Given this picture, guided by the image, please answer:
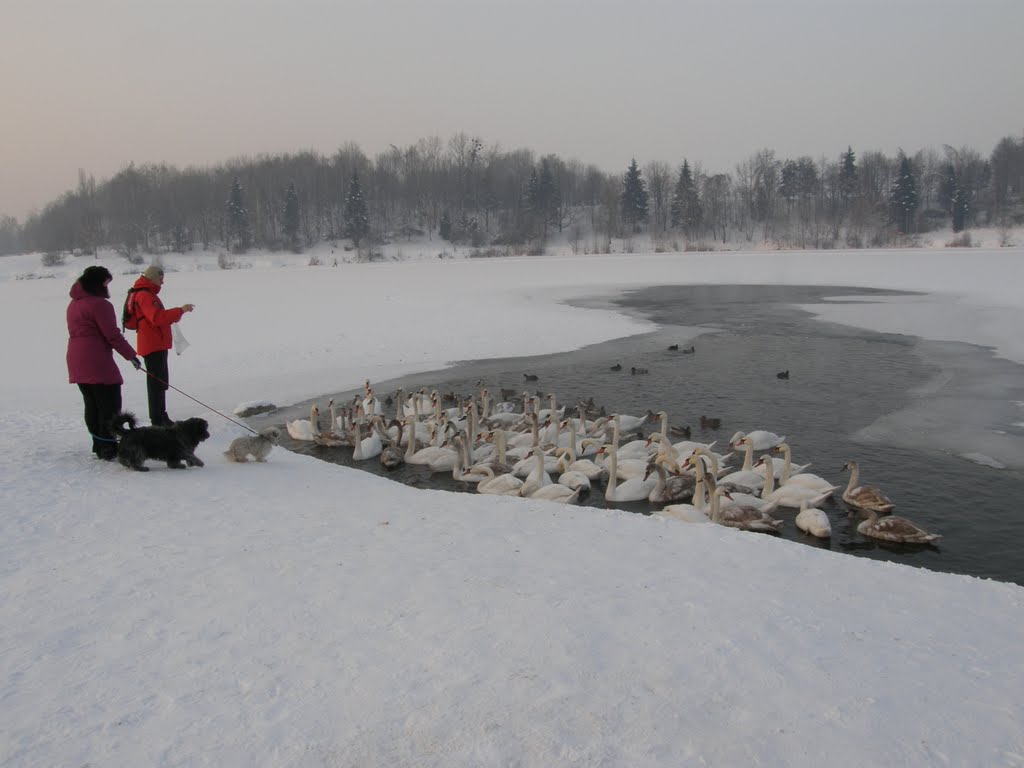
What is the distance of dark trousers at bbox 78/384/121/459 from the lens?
6838mm

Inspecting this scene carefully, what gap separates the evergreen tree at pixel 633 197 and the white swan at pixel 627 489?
7323cm

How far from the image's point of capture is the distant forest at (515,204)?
72875 millimetres

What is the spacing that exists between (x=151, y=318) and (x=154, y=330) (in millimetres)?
201

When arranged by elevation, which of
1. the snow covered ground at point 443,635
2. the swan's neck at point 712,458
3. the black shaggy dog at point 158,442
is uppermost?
the black shaggy dog at point 158,442

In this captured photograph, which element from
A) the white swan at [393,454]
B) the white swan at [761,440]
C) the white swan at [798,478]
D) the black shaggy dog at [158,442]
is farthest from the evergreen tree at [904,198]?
the black shaggy dog at [158,442]

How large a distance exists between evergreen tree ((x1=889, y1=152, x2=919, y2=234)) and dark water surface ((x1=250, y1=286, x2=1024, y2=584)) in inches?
2207

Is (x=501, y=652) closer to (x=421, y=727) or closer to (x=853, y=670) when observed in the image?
(x=421, y=727)

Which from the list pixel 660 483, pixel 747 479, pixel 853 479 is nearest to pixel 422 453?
pixel 660 483

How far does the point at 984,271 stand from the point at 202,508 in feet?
121

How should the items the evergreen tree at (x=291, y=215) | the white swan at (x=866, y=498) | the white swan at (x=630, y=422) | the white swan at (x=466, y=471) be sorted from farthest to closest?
1. the evergreen tree at (x=291, y=215)
2. the white swan at (x=630, y=422)
3. the white swan at (x=466, y=471)
4. the white swan at (x=866, y=498)

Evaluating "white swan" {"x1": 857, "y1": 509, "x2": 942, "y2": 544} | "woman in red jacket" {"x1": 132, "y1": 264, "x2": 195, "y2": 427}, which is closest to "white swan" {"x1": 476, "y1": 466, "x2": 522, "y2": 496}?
"woman in red jacket" {"x1": 132, "y1": 264, "x2": 195, "y2": 427}

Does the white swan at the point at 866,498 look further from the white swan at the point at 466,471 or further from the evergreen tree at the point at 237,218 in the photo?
the evergreen tree at the point at 237,218

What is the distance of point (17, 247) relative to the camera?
156 meters

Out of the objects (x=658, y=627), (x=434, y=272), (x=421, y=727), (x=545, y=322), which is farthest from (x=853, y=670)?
(x=434, y=272)
